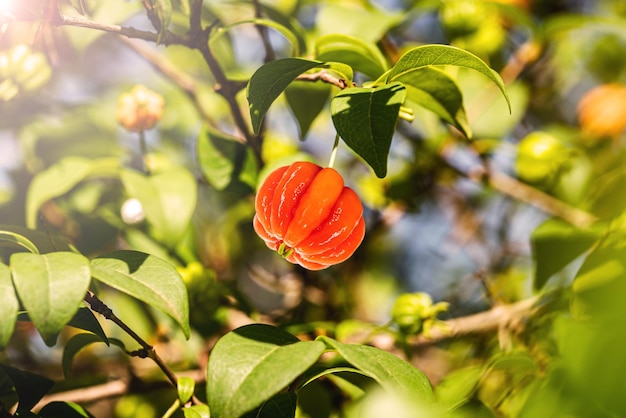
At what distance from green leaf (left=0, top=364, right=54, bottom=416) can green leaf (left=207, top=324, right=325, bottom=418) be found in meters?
0.27

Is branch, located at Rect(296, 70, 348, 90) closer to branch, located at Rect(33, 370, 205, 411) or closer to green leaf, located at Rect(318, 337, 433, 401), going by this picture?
green leaf, located at Rect(318, 337, 433, 401)

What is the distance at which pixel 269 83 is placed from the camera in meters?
0.66

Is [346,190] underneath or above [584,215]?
above

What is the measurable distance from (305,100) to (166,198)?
30 centimetres

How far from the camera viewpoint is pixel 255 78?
666 mm

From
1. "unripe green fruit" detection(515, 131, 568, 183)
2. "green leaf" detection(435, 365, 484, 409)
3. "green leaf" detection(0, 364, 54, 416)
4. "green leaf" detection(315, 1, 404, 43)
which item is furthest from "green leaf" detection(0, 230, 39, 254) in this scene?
"unripe green fruit" detection(515, 131, 568, 183)

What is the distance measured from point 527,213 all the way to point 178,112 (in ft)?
3.17

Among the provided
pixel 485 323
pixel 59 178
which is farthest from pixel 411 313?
pixel 59 178

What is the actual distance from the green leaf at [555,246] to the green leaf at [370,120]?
0.52 m

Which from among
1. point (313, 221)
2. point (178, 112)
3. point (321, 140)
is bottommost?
point (321, 140)

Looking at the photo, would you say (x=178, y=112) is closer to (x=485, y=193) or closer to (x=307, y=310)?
(x=307, y=310)

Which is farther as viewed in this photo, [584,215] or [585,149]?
[585,149]

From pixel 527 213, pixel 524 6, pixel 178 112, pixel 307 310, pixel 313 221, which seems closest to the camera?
pixel 313 221

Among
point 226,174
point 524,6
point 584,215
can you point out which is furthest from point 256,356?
point 524,6
